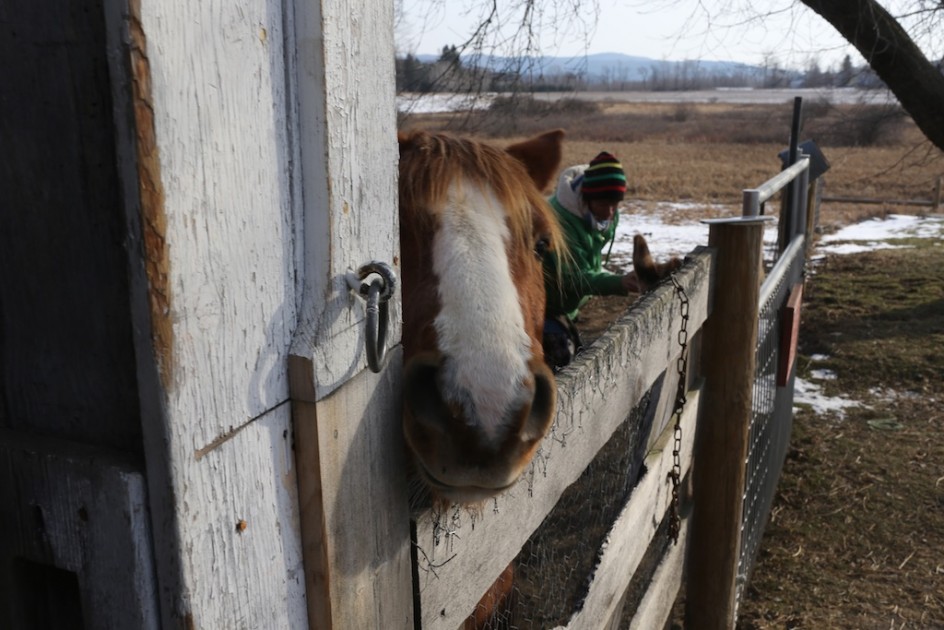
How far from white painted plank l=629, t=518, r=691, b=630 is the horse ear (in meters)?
1.23

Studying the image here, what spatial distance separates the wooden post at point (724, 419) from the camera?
7.92 ft

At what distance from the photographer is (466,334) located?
1.08 meters

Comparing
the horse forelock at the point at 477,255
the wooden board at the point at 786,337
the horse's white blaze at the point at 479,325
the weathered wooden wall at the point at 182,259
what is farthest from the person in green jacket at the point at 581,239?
the weathered wooden wall at the point at 182,259

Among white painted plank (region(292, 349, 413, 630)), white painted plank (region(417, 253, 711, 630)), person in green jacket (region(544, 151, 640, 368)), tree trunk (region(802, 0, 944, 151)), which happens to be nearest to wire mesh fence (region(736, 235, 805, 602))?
person in green jacket (region(544, 151, 640, 368))

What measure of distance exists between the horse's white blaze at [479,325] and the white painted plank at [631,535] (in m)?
0.66

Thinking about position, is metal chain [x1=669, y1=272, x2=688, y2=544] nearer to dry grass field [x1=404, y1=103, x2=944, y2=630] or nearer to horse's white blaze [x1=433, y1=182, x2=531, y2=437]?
horse's white blaze [x1=433, y1=182, x2=531, y2=437]

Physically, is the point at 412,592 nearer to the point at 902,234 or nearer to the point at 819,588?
the point at 819,588

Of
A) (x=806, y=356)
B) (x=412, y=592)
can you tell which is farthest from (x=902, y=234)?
(x=412, y=592)

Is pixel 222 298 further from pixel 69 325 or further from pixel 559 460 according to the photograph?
pixel 559 460

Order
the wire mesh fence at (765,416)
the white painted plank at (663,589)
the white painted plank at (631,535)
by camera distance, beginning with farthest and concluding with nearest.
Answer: the wire mesh fence at (765,416) < the white painted plank at (663,589) < the white painted plank at (631,535)

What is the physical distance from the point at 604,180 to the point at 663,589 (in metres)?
2.17

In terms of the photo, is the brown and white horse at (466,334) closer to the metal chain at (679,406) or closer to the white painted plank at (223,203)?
the white painted plank at (223,203)

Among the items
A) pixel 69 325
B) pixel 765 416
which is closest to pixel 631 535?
pixel 69 325

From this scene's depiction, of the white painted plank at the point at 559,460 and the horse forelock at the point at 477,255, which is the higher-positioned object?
the horse forelock at the point at 477,255
